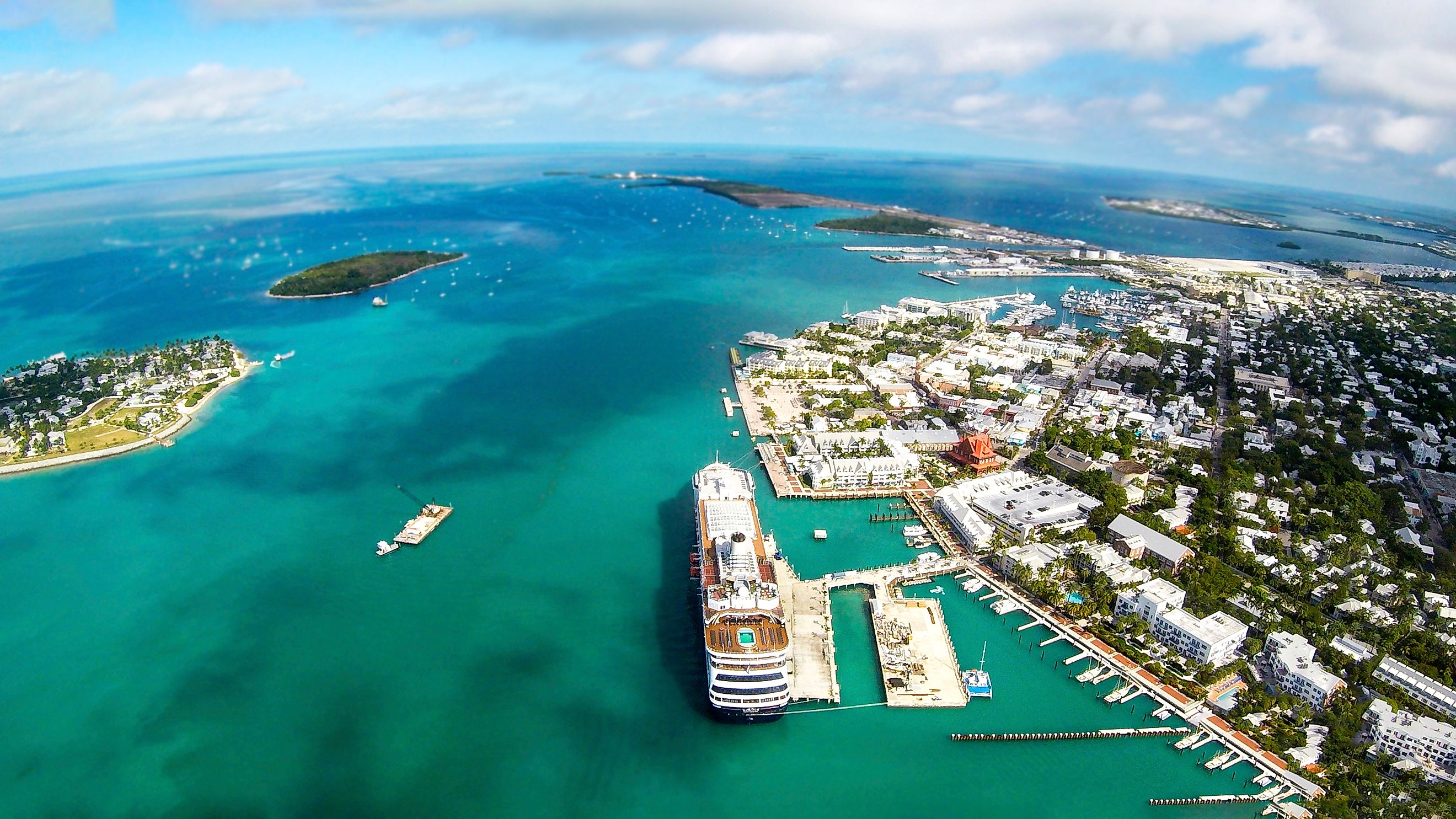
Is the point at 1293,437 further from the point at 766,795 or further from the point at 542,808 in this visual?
the point at 542,808

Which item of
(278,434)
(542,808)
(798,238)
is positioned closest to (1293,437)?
(542,808)

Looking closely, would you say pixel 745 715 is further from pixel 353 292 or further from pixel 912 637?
pixel 353 292

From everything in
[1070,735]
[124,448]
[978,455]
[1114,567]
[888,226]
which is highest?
[888,226]

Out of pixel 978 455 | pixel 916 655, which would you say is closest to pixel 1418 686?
pixel 916 655

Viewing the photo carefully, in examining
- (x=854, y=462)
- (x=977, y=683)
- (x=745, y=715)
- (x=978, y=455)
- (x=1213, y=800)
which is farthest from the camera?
(x=978, y=455)

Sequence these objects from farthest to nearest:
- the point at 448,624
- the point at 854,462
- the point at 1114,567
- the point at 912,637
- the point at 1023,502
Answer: the point at 854,462 → the point at 1023,502 → the point at 1114,567 → the point at 448,624 → the point at 912,637

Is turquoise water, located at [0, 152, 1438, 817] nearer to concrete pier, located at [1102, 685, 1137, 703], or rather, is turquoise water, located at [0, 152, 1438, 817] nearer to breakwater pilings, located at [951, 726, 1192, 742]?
breakwater pilings, located at [951, 726, 1192, 742]
